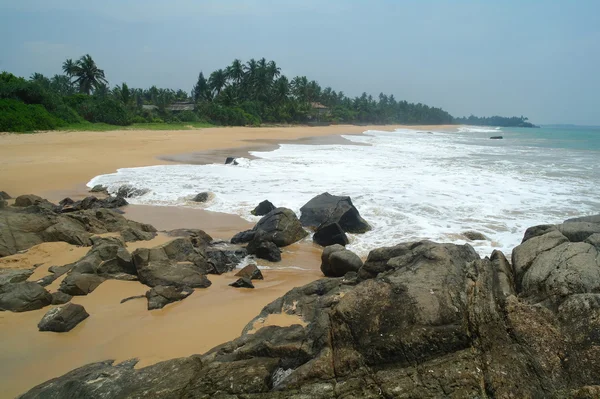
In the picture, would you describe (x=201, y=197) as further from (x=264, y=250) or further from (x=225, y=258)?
(x=225, y=258)

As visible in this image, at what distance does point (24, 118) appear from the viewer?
2959 centimetres

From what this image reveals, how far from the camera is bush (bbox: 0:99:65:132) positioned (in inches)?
1114

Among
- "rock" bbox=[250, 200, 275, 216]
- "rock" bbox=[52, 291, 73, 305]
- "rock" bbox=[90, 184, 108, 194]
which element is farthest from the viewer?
"rock" bbox=[90, 184, 108, 194]

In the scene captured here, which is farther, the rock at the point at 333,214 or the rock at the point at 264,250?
the rock at the point at 333,214

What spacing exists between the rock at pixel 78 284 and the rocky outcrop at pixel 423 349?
6.43 ft

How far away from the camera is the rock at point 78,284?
562 centimetres

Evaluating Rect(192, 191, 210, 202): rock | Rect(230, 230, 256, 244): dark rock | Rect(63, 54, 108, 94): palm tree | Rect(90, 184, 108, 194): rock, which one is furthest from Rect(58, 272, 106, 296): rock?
Rect(63, 54, 108, 94): palm tree

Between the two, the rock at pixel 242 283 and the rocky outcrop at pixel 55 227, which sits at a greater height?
the rocky outcrop at pixel 55 227

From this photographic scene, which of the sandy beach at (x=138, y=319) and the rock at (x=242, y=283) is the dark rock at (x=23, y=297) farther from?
the rock at (x=242, y=283)

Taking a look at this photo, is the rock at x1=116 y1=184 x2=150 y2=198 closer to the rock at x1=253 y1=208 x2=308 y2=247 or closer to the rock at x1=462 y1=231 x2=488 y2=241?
the rock at x1=253 y1=208 x2=308 y2=247

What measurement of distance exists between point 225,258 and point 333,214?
9.97ft

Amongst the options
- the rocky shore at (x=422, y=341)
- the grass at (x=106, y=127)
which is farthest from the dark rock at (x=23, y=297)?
the grass at (x=106, y=127)

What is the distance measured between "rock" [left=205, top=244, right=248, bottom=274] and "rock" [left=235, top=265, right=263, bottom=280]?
36 centimetres

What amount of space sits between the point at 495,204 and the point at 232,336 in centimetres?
949
